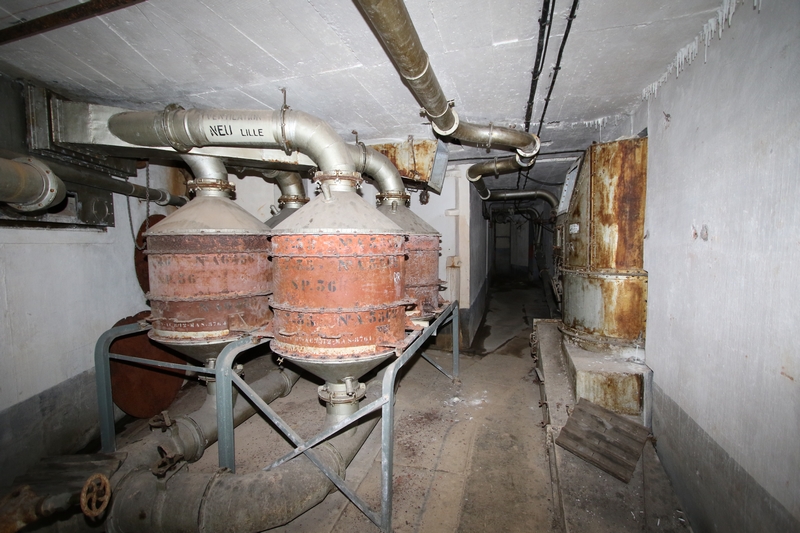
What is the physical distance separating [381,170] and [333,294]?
8.47ft

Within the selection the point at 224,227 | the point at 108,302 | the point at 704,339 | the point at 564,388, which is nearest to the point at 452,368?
the point at 564,388

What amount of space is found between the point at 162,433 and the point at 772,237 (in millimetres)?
5119

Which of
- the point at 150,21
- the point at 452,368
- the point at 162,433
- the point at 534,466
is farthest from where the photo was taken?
the point at 452,368

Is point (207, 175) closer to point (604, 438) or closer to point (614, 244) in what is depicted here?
point (614, 244)

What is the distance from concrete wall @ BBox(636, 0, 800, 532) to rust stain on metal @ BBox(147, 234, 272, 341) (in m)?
4.11

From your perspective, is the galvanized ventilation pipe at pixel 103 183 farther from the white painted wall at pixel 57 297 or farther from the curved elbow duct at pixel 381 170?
the curved elbow duct at pixel 381 170

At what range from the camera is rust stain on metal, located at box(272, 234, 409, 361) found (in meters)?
2.73

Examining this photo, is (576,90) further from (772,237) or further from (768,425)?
(768,425)

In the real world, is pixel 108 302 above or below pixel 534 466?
above

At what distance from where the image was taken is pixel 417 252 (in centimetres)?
480

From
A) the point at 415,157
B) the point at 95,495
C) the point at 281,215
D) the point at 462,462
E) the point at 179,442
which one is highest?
the point at 415,157

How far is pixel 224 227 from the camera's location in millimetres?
3502

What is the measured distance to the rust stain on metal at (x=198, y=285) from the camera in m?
3.41

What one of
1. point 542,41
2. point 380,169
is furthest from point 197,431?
point 542,41
